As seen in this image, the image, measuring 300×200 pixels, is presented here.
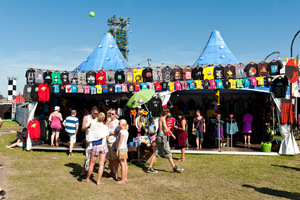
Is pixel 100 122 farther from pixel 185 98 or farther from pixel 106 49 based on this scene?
pixel 106 49

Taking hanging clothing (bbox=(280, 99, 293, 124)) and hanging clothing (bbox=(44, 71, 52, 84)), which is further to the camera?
hanging clothing (bbox=(44, 71, 52, 84))

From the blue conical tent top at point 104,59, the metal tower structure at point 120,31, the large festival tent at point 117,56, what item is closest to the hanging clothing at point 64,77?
the large festival tent at point 117,56

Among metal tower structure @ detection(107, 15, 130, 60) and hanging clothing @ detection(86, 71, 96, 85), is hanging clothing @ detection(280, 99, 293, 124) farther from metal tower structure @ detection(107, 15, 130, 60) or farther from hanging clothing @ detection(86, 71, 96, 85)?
metal tower structure @ detection(107, 15, 130, 60)

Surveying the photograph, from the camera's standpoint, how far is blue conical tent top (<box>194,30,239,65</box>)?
18.5m

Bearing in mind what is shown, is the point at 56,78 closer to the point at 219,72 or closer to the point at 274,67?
the point at 219,72

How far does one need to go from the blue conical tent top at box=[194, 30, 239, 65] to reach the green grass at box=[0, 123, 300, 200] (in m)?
10.6

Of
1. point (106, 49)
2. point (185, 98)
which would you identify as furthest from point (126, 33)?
point (185, 98)

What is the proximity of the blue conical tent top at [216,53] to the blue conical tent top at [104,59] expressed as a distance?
680cm

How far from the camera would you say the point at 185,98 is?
14250 mm

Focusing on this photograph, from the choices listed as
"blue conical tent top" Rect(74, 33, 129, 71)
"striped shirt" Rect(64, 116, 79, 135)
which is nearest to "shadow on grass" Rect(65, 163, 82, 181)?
"striped shirt" Rect(64, 116, 79, 135)

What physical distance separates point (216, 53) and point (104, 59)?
363 inches

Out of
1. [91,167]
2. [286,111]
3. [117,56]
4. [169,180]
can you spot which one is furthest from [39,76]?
[117,56]

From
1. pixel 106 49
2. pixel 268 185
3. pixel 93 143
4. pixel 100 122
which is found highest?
pixel 106 49

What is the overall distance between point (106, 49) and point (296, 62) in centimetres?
1613
